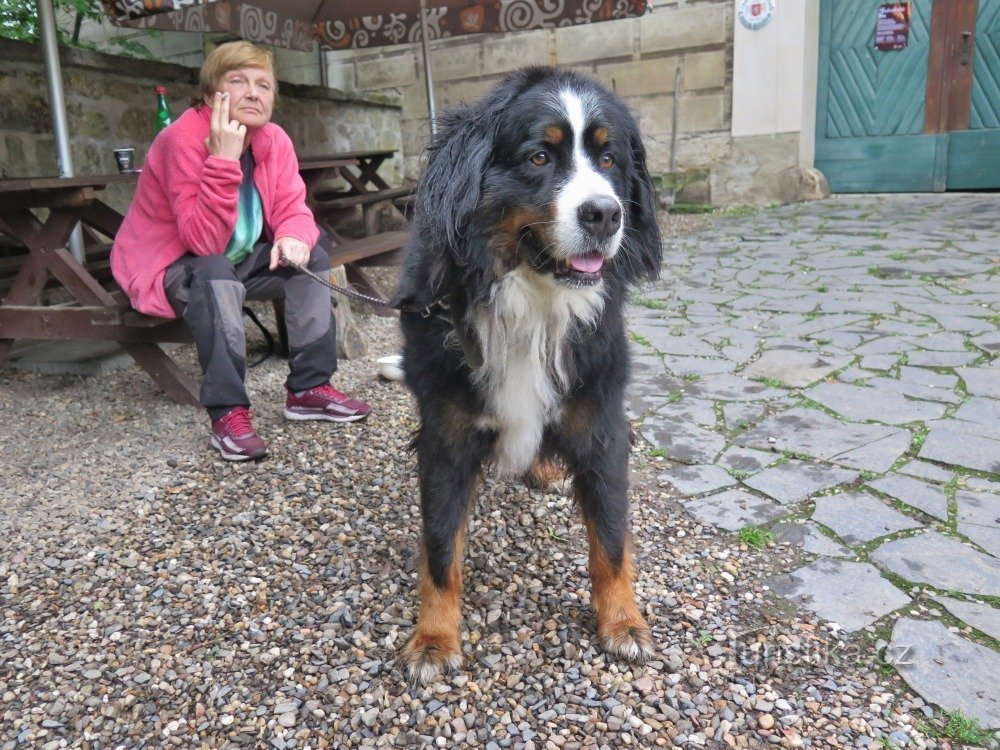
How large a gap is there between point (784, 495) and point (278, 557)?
64.0 inches

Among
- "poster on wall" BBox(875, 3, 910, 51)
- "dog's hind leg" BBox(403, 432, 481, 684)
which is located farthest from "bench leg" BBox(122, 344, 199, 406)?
"poster on wall" BBox(875, 3, 910, 51)

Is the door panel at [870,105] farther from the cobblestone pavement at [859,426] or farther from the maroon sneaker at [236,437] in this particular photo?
the maroon sneaker at [236,437]

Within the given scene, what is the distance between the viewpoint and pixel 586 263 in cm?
174

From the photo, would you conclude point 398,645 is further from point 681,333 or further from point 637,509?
point 681,333

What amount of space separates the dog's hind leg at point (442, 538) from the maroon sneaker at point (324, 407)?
1390mm

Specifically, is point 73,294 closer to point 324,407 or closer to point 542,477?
point 324,407

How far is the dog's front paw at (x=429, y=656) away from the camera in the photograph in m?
1.77

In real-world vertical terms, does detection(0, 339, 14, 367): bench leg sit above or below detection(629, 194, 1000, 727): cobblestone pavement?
above

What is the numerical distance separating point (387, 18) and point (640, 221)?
15.1 feet

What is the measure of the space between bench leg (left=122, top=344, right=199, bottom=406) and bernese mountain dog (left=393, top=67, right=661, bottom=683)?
187 centimetres

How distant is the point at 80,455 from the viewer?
2.96 meters

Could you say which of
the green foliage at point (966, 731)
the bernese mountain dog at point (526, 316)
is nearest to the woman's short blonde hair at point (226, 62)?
the bernese mountain dog at point (526, 316)

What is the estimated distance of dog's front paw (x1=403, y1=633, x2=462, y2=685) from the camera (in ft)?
5.79

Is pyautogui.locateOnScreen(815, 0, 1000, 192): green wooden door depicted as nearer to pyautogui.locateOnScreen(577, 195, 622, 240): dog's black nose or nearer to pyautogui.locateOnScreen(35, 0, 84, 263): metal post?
pyautogui.locateOnScreen(35, 0, 84, 263): metal post
